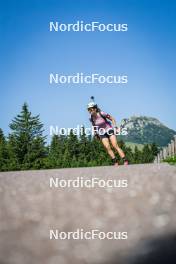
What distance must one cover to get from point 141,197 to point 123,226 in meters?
1.37

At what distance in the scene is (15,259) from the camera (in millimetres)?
2207

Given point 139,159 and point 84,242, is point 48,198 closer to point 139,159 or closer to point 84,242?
point 84,242

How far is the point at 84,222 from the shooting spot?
3.12m

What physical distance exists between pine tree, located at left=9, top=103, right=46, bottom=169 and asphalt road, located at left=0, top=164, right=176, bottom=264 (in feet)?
175

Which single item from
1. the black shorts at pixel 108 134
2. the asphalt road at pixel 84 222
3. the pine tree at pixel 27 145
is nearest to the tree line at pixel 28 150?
the pine tree at pixel 27 145

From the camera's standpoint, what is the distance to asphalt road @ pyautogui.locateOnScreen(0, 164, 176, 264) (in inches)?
89.1

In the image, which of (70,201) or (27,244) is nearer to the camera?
(27,244)

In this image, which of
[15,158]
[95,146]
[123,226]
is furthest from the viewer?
[95,146]

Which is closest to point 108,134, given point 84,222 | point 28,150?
point 84,222

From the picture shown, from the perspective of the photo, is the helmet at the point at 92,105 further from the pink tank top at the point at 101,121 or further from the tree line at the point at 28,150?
the tree line at the point at 28,150

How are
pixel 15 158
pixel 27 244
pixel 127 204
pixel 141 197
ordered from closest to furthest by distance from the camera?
pixel 27 244
pixel 127 204
pixel 141 197
pixel 15 158

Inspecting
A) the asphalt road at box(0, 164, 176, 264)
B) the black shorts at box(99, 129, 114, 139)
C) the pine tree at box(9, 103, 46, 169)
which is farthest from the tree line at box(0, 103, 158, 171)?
the asphalt road at box(0, 164, 176, 264)

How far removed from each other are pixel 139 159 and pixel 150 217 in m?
100

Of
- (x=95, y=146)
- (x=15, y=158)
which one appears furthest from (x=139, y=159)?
(x=15, y=158)
